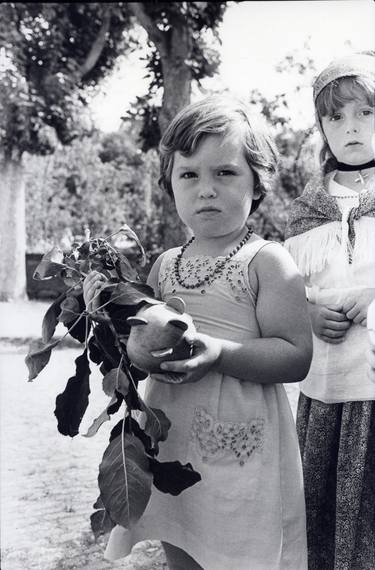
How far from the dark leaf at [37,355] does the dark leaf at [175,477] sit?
0.40 m

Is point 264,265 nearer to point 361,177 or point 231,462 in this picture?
point 231,462

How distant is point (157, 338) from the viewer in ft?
4.36

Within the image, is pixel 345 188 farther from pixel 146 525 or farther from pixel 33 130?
pixel 33 130

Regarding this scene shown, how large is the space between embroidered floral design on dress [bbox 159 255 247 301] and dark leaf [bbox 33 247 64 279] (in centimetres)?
30

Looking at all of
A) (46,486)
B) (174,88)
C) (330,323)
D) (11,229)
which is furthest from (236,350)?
(11,229)

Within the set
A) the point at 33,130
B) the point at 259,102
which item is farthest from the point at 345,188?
the point at 33,130

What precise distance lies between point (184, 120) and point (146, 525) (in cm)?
106

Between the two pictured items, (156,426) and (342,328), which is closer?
(156,426)

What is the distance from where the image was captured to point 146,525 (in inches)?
64.5

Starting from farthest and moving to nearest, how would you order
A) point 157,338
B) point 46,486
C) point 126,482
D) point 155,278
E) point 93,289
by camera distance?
point 46,486 < point 155,278 < point 93,289 < point 126,482 < point 157,338

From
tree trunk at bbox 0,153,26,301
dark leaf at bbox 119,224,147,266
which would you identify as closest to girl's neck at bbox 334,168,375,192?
dark leaf at bbox 119,224,147,266

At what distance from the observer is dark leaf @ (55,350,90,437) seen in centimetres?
158

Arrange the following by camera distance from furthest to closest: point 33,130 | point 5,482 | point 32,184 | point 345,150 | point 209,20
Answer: point 32,184 < point 33,130 < point 209,20 < point 5,482 < point 345,150

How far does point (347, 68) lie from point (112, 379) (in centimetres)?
121
